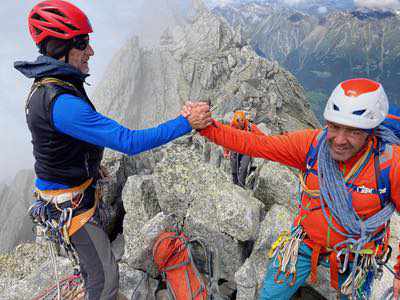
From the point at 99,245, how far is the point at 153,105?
297 feet

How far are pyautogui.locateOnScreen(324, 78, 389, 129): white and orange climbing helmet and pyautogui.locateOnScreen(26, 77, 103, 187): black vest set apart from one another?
3.26 metres

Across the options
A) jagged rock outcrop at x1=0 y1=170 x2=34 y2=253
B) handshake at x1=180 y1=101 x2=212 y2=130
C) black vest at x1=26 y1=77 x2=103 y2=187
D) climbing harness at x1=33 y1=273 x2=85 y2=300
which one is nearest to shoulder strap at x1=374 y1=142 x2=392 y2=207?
handshake at x1=180 y1=101 x2=212 y2=130

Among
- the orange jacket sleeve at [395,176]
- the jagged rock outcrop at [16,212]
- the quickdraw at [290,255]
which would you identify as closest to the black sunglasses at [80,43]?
the quickdraw at [290,255]

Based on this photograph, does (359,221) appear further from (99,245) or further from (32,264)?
(32,264)

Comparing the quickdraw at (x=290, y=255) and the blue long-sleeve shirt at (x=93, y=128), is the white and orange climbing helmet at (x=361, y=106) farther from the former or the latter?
the blue long-sleeve shirt at (x=93, y=128)

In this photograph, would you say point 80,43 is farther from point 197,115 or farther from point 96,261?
point 96,261

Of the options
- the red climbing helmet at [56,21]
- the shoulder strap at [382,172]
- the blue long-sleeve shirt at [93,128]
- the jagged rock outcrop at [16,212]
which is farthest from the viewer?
the jagged rock outcrop at [16,212]

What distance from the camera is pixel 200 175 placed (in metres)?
7.76

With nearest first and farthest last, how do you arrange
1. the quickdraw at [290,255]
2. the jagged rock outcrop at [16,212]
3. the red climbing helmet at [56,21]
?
the red climbing helmet at [56,21] < the quickdraw at [290,255] < the jagged rock outcrop at [16,212]

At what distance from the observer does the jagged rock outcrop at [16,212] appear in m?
36.5

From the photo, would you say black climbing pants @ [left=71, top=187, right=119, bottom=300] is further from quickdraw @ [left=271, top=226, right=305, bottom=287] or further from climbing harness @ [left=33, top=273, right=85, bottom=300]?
quickdraw @ [left=271, top=226, right=305, bottom=287]

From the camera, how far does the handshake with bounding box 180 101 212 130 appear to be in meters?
4.47

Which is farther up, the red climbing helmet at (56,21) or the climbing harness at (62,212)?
the red climbing helmet at (56,21)

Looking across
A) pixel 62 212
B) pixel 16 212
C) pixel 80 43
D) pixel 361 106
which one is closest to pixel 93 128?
pixel 80 43
